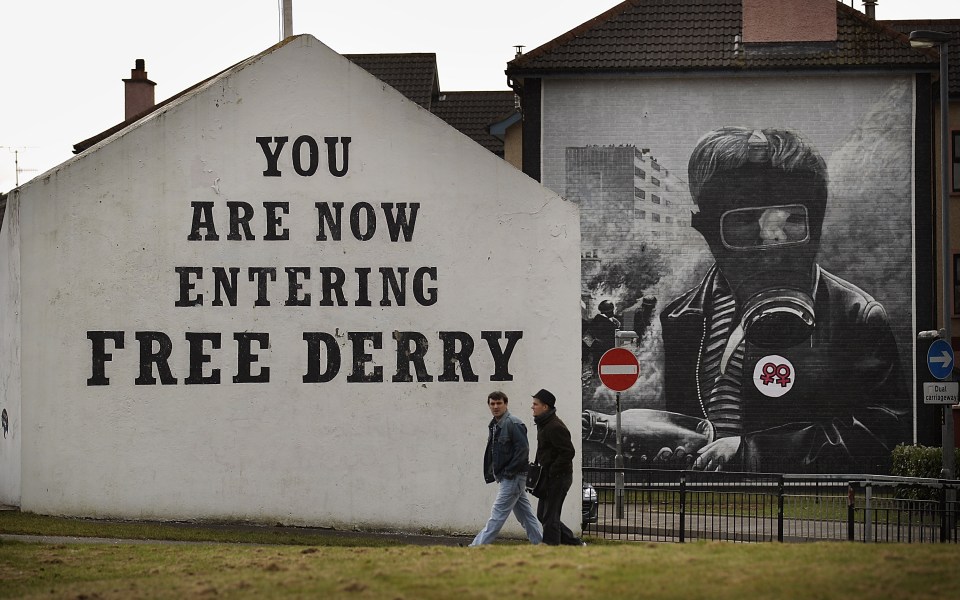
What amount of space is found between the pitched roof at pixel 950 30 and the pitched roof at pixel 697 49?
292 centimetres

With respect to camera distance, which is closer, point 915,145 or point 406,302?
point 406,302

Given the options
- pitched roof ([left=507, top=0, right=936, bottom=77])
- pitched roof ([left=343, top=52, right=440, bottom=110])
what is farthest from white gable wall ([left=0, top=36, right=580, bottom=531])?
pitched roof ([left=343, top=52, right=440, bottom=110])

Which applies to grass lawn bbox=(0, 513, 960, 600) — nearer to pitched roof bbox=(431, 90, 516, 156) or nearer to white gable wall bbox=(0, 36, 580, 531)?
white gable wall bbox=(0, 36, 580, 531)

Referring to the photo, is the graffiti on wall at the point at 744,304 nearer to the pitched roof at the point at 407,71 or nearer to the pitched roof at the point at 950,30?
the pitched roof at the point at 950,30

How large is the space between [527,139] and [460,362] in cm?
1184

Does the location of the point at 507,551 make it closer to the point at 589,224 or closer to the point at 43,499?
the point at 43,499

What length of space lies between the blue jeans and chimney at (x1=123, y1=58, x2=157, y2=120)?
1177 inches

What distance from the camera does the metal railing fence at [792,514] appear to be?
59.5ft

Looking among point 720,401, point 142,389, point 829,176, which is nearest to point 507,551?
point 142,389

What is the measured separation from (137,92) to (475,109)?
11034 millimetres

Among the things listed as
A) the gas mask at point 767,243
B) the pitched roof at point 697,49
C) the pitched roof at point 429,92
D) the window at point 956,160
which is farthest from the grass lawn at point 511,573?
the pitched roof at point 429,92

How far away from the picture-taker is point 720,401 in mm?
28422

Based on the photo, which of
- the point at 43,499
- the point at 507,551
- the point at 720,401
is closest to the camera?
the point at 507,551

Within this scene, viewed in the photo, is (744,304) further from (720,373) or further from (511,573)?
(511,573)
